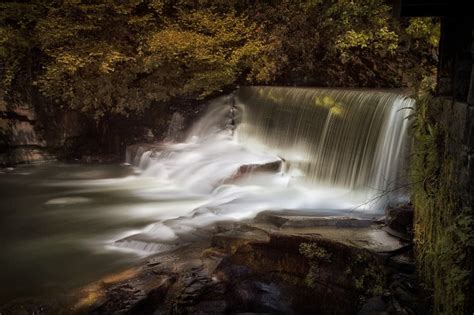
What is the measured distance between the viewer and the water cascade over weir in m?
8.20

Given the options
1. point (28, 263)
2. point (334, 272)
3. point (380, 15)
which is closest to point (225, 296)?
point (334, 272)

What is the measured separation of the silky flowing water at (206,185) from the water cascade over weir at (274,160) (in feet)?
0.09

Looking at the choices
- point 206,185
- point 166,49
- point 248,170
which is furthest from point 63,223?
point 166,49

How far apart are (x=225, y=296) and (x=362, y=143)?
4.98 metres

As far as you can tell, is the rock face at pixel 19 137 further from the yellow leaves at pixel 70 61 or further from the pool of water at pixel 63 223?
the yellow leaves at pixel 70 61

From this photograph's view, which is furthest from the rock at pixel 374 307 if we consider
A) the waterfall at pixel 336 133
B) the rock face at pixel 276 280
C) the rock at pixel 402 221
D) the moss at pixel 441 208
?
the waterfall at pixel 336 133

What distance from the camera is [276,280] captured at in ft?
19.0

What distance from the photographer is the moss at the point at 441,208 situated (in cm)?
408

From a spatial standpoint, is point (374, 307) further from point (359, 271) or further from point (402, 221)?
point (402, 221)

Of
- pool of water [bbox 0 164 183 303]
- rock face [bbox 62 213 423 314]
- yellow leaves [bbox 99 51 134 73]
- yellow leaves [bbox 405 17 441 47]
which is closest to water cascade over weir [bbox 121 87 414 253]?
pool of water [bbox 0 164 183 303]

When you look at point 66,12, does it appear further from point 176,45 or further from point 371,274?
point 371,274

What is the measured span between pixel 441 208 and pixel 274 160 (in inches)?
259

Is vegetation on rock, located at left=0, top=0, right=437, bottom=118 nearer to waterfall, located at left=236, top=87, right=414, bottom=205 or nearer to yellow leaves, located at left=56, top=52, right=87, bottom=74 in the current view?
yellow leaves, located at left=56, top=52, right=87, bottom=74

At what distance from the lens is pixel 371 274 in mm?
5316
